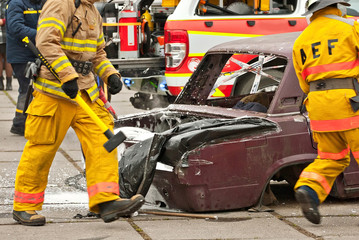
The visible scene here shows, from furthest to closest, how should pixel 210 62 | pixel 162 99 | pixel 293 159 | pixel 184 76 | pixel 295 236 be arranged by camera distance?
pixel 162 99
pixel 184 76
pixel 210 62
pixel 293 159
pixel 295 236

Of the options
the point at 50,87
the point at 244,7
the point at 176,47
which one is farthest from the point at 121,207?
the point at 244,7

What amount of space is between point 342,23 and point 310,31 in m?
0.23

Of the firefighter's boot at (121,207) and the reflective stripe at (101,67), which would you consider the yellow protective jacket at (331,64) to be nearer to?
the firefighter's boot at (121,207)

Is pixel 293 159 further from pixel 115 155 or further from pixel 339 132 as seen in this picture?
pixel 115 155

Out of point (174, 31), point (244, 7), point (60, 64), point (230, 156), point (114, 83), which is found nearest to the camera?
point (60, 64)

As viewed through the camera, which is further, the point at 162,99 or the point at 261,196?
the point at 162,99

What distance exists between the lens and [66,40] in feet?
18.7

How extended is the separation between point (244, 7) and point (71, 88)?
15.8 feet

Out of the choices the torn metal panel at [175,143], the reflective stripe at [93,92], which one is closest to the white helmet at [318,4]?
the torn metal panel at [175,143]

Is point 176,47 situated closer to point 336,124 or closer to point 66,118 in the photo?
point 66,118

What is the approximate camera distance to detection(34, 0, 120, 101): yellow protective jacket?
5.51 m

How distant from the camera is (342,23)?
5.48 meters

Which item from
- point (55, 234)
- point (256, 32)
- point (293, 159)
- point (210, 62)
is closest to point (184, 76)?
point (256, 32)

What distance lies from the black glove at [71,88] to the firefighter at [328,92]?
1.52m
